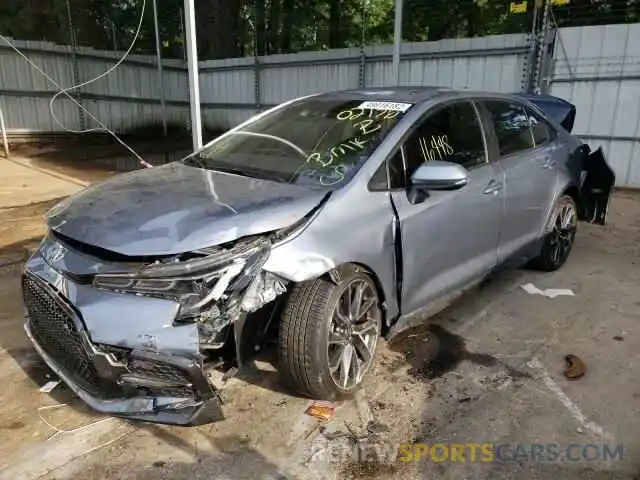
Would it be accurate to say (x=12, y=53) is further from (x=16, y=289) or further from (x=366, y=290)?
(x=366, y=290)

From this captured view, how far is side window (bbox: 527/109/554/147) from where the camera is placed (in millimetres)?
4219

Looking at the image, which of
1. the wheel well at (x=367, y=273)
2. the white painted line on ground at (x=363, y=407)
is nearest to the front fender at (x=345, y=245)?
the wheel well at (x=367, y=273)

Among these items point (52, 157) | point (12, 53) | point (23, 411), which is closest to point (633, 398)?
point (23, 411)

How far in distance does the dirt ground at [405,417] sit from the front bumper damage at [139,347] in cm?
26

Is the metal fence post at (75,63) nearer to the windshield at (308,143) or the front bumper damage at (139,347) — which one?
the windshield at (308,143)

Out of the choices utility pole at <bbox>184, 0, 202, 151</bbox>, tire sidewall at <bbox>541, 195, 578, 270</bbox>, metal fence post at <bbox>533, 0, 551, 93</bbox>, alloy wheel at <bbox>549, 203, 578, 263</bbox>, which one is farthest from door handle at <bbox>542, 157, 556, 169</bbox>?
metal fence post at <bbox>533, 0, 551, 93</bbox>

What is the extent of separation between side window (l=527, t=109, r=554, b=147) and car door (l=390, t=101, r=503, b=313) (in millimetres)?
894

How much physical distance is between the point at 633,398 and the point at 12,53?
14102mm

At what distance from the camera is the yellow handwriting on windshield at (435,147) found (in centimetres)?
311

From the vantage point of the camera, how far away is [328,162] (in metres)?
2.91

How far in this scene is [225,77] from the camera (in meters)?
14.6

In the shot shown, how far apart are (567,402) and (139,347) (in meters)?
2.17

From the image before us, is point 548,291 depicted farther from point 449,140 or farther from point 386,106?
point 386,106

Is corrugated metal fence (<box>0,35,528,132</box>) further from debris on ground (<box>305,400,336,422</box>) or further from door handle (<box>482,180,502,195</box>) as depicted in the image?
debris on ground (<box>305,400,336,422</box>)
